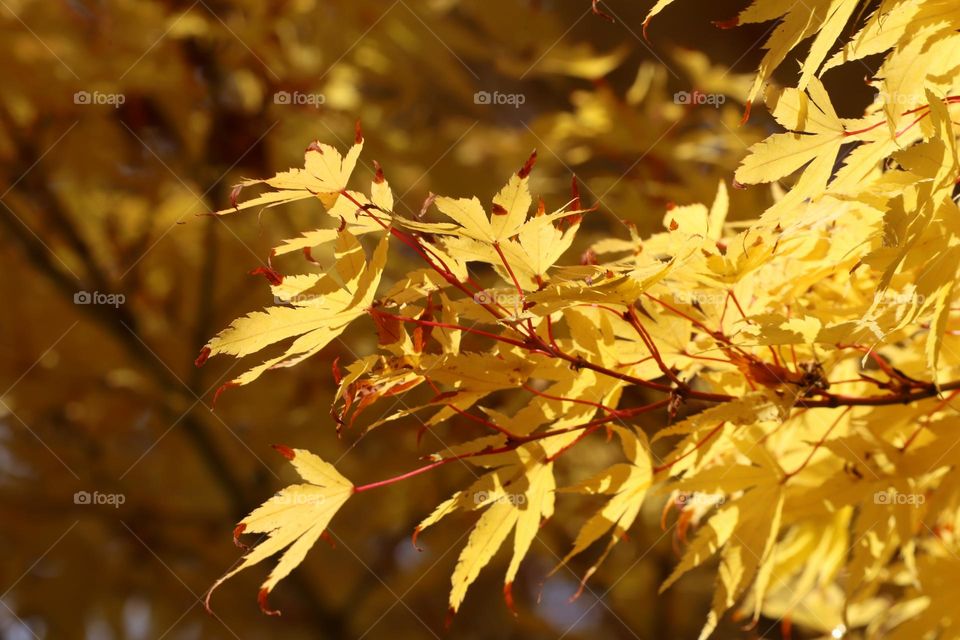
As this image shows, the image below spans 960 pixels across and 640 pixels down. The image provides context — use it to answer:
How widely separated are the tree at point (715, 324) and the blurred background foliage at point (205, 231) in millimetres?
675

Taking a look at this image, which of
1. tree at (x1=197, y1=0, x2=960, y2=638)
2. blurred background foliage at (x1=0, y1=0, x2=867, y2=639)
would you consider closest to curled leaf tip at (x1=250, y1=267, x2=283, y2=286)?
tree at (x1=197, y1=0, x2=960, y2=638)

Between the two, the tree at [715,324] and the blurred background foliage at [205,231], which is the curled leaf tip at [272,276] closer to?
the tree at [715,324]

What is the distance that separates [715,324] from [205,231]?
91 cm

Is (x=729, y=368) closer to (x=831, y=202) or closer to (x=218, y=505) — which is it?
(x=831, y=202)

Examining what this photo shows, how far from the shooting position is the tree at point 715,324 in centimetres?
38

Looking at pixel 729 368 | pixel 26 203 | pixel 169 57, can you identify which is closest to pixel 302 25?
pixel 169 57

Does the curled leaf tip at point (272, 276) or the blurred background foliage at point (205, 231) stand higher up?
the curled leaf tip at point (272, 276)

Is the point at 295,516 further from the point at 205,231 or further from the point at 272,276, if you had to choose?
the point at 205,231

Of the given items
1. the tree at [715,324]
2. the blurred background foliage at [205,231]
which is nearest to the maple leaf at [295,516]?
the tree at [715,324]

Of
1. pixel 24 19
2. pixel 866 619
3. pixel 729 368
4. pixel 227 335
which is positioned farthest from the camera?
pixel 24 19

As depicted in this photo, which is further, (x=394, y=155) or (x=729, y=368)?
(x=394, y=155)

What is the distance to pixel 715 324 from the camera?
0.51 m

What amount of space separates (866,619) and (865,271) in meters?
0.54

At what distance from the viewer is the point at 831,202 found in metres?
0.44
